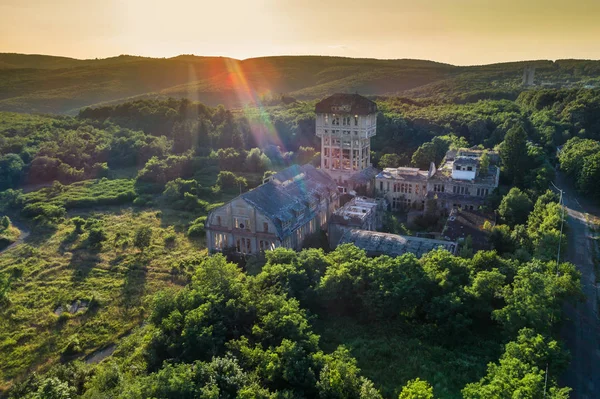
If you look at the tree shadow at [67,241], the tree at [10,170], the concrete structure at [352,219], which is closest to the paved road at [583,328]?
the concrete structure at [352,219]

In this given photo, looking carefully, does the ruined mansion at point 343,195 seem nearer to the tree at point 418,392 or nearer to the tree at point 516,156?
the tree at point 516,156

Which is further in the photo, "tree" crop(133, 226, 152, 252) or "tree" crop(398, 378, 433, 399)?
"tree" crop(133, 226, 152, 252)

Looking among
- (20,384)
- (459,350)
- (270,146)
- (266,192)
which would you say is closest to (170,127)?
(270,146)

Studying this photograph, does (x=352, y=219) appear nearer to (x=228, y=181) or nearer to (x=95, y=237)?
(x=95, y=237)

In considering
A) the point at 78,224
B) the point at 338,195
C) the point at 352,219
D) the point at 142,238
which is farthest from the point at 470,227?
the point at 78,224

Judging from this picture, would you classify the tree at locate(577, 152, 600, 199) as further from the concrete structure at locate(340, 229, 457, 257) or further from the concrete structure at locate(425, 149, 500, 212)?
the concrete structure at locate(340, 229, 457, 257)

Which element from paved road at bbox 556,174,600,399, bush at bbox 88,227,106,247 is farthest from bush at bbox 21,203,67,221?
paved road at bbox 556,174,600,399
